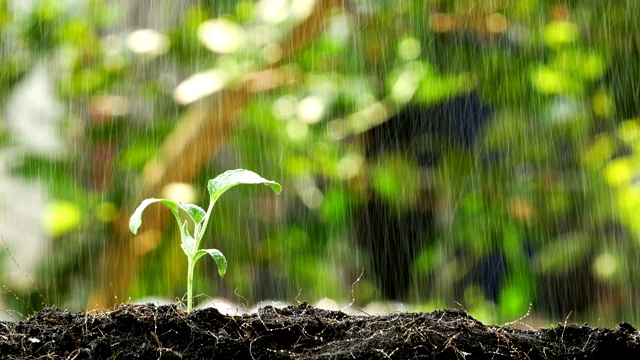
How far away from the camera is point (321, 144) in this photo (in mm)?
2748

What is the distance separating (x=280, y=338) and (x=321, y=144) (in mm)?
1898

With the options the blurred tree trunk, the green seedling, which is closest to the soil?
the green seedling

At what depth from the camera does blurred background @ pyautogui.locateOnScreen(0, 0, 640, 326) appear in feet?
Result: 8.52

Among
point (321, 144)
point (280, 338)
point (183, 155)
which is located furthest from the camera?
point (321, 144)

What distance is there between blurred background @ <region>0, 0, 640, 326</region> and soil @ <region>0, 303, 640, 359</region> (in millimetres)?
1664

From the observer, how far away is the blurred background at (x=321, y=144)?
260cm

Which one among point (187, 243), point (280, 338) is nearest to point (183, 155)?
point (187, 243)

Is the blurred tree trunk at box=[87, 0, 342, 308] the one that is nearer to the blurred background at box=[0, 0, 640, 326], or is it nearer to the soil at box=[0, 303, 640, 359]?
the blurred background at box=[0, 0, 640, 326]

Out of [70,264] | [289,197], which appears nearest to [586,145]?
[289,197]

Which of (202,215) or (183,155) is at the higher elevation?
(183,155)

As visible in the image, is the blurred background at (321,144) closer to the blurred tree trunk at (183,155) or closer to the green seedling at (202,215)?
the blurred tree trunk at (183,155)

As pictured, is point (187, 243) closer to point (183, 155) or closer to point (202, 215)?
point (202, 215)

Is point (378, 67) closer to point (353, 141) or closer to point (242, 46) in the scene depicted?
point (353, 141)

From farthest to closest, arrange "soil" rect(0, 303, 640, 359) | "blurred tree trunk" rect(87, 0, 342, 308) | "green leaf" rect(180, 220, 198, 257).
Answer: "blurred tree trunk" rect(87, 0, 342, 308)
"green leaf" rect(180, 220, 198, 257)
"soil" rect(0, 303, 640, 359)
